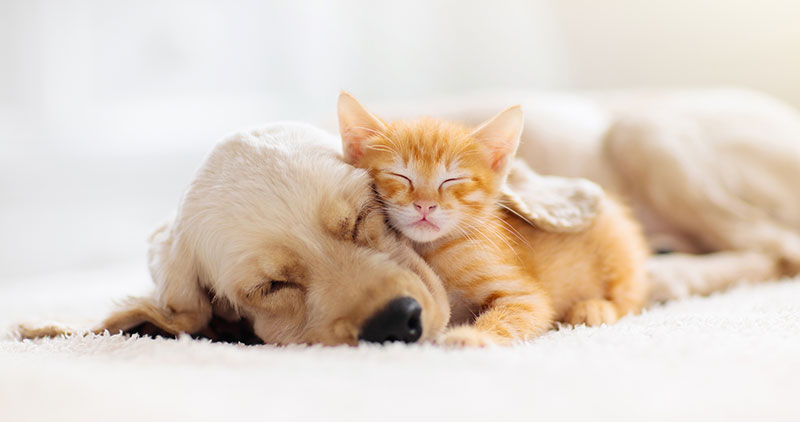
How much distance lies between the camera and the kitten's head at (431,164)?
1.61m

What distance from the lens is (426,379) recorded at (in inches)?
44.3

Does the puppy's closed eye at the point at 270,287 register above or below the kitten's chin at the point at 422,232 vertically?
below

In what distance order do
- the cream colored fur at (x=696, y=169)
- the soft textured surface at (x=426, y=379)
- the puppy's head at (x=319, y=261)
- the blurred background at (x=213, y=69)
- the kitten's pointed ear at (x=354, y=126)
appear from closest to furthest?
the soft textured surface at (x=426, y=379) < the puppy's head at (x=319, y=261) < the kitten's pointed ear at (x=354, y=126) < the cream colored fur at (x=696, y=169) < the blurred background at (x=213, y=69)

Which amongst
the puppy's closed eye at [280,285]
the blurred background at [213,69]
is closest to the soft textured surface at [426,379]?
the puppy's closed eye at [280,285]

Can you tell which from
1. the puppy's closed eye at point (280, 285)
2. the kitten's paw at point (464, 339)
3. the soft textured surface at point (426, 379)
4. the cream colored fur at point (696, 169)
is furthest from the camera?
the cream colored fur at point (696, 169)

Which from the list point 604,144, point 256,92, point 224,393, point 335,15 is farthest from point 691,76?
point 224,393

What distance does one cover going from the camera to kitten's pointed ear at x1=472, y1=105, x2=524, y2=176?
1.69 m

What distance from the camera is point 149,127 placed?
4.27 m

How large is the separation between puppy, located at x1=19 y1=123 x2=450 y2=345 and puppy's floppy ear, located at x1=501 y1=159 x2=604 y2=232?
35cm

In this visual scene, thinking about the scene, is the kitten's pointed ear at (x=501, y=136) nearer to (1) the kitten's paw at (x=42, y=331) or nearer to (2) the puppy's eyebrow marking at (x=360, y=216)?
(2) the puppy's eyebrow marking at (x=360, y=216)

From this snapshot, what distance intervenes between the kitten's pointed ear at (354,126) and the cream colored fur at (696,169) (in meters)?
1.23

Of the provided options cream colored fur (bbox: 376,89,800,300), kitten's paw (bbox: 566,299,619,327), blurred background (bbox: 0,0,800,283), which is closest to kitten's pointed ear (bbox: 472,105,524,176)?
kitten's paw (bbox: 566,299,619,327)

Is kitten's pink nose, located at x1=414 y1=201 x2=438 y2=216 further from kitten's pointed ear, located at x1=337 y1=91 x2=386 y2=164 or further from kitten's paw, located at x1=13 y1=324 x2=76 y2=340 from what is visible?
kitten's paw, located at x1=13 y1=324 x2=76 y2=340

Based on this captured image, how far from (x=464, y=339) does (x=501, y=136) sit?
1.98 feet
